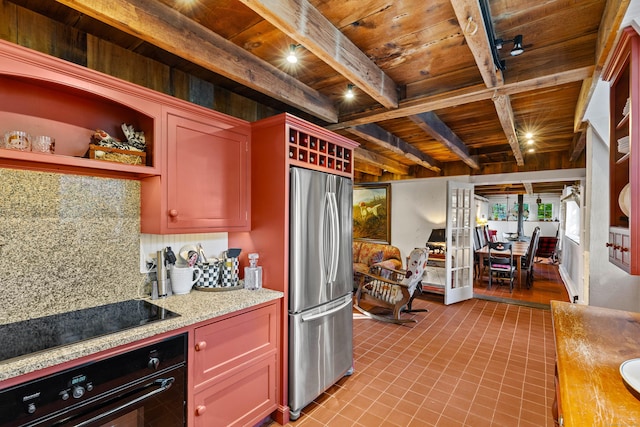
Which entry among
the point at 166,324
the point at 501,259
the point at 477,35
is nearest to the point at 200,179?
the point at 166,324

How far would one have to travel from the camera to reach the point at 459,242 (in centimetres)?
504

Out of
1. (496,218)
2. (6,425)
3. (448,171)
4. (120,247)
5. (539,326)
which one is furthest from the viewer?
(496,218)

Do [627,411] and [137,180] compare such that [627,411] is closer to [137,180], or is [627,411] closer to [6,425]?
[6,425]

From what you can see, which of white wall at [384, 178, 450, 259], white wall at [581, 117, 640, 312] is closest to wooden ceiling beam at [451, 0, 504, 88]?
white wall at [581, 117, 640, 312]

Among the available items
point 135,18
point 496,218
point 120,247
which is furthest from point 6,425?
point 496,218

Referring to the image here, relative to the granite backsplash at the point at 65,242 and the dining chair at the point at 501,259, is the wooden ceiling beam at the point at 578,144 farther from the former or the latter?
the granite backsplash at the point at 65,242

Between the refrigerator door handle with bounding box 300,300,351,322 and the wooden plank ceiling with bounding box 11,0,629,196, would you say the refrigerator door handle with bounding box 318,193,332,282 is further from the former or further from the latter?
the wooden plank ceiling with bounding box 11,0,629,196

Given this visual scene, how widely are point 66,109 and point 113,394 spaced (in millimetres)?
1516

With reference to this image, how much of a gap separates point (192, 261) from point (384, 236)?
4659 mm

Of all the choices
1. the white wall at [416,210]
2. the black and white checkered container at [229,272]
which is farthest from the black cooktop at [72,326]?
the white wall at [416,210]

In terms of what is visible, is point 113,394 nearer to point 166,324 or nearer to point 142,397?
point 142,397

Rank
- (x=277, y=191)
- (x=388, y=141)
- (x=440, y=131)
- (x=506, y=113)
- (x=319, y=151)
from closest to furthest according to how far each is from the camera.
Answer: (x=277, y=191) → (x=319, y=151) → (x=506, y=113) → (x=440, y=131) → (x=388, y=141)

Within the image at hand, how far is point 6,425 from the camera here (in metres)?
1.08

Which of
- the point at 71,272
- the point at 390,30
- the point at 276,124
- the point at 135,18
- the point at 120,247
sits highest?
the point at 390,30
